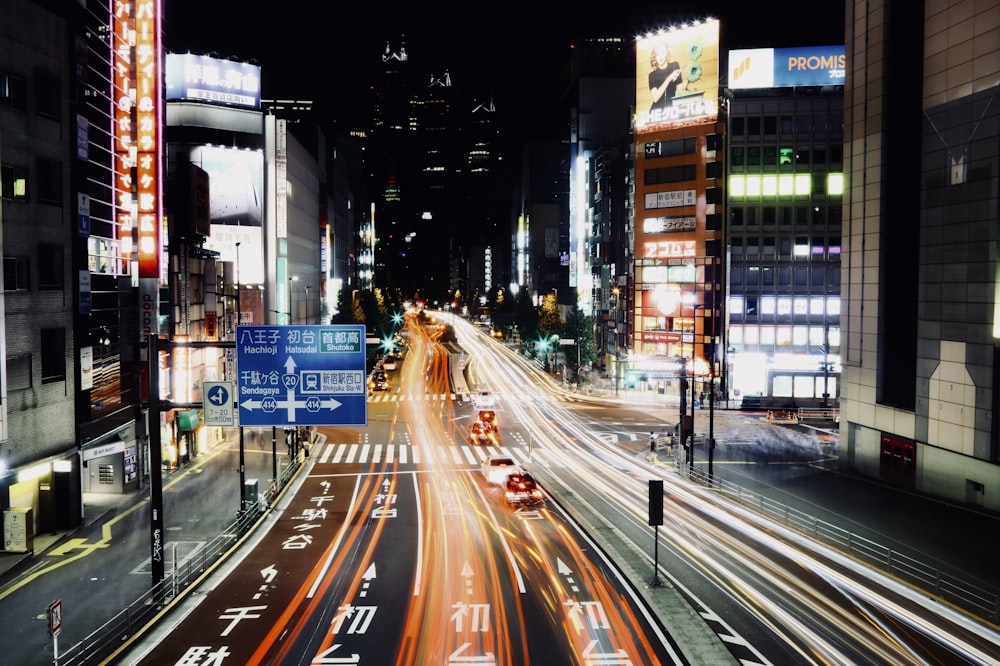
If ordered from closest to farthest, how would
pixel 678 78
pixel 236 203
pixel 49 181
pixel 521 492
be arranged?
1. pixel 49 181
2. pixel 521 492
3. pixel 236 203
4. pixel 678 78

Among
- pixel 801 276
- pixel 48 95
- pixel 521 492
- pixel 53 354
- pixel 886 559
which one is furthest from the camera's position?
pixel 801 276

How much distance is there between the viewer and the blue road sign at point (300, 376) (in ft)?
74.9

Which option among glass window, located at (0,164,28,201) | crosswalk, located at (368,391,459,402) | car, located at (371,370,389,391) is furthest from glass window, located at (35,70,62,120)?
car, located at (371,370,389,391)

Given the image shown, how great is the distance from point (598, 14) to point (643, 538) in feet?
493

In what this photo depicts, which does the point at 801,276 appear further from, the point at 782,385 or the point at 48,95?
the point at 48,95

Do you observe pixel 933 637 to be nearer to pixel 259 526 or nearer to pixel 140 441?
pixel 259 526

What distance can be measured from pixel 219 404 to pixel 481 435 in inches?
1208

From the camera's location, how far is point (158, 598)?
21.9 meters

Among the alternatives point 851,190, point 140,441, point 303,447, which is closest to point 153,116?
point 140,441

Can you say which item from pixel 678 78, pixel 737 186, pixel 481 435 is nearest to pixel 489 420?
pixel 481 435

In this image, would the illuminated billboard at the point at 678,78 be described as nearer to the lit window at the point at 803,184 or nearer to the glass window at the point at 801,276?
the lit window at the point at 803,184

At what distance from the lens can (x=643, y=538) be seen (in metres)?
29.1

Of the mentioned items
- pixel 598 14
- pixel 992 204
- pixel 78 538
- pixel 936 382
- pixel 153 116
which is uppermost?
pixel 598 14

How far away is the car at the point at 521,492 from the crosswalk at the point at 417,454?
391 inches
